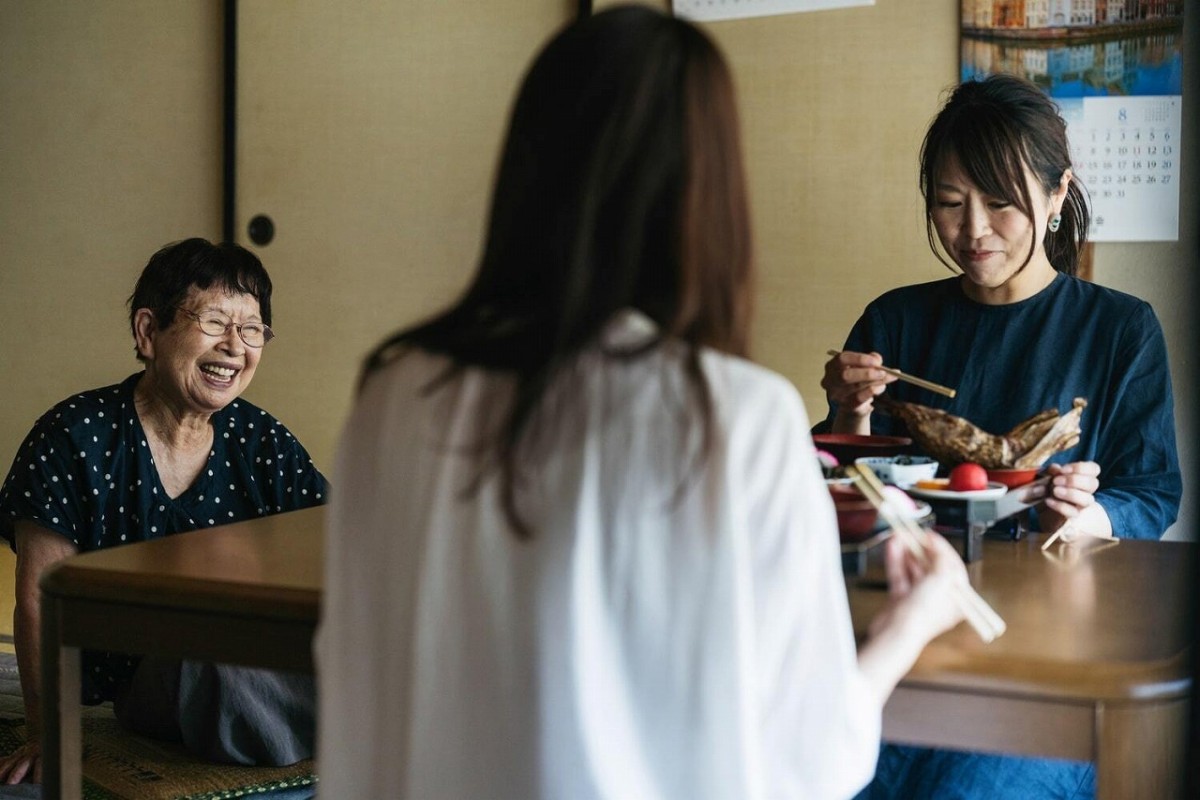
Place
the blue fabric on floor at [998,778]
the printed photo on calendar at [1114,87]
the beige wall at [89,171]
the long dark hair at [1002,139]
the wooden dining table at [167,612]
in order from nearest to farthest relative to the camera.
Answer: the wooden dining table at [167,612] < the blue fabric on floor at [998,778] < the long dark hair at [1002,139] < the printed photo on calendar at [1114,87] < the beige wall at [89,171]

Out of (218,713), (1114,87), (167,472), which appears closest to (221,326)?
(167,472)

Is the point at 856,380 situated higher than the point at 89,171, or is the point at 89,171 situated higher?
the point at 89,171

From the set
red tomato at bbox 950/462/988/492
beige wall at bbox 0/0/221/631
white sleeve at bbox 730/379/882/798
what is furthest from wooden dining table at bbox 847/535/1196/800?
beige wall at bbox 0/0/221/631

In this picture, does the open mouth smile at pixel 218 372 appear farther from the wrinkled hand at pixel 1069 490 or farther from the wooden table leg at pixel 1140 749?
the wooden table leg at pixel 1140 749

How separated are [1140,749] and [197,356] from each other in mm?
1533

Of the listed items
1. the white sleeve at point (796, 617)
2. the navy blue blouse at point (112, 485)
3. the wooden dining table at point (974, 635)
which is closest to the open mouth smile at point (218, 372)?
the navy blue blouse at point (112, 485)

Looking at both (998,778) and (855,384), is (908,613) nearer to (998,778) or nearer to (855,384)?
(998,778)

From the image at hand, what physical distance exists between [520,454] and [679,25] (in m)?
0.32

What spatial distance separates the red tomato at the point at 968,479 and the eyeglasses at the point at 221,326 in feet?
3.98

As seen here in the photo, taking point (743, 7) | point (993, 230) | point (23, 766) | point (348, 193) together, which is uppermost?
point (743, 7)

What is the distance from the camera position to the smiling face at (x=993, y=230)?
197 centimetres

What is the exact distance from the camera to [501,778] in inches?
34.9

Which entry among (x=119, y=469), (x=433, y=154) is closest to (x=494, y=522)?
(x=119, y=469)

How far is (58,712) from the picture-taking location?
1.40 m
